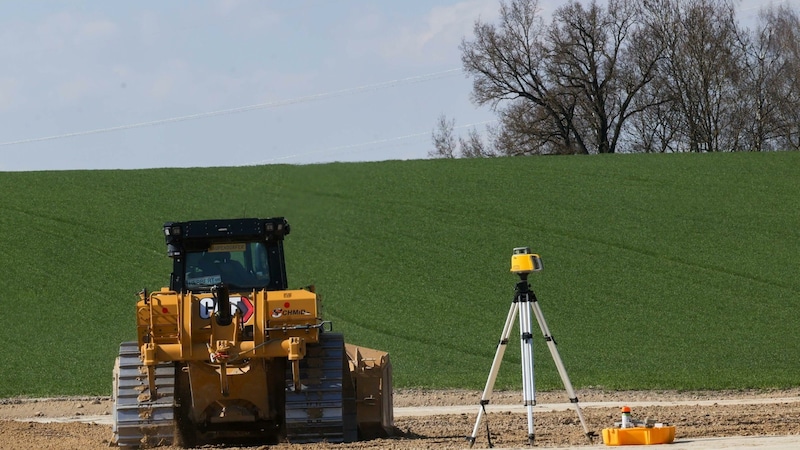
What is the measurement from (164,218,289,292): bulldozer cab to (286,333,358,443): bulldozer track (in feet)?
4.21

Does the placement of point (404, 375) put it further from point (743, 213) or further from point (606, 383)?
point (743, 213)

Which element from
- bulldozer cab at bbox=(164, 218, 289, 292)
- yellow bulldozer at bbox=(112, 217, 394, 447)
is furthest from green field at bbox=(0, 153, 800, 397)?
yellow bulldozer at bbox=(112, 217, 394, 447)

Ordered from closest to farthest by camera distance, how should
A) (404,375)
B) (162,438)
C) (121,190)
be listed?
(162,438)
(404,375)
(121,190)

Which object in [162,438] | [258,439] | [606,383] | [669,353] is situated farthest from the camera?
[669,353]

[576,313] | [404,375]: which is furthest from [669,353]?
[404,375]

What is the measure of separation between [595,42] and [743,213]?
27.5 m

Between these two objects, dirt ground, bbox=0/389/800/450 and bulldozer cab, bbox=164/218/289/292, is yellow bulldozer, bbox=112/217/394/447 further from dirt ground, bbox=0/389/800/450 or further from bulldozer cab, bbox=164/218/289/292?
dirt ground, bbox=0/389/800/450

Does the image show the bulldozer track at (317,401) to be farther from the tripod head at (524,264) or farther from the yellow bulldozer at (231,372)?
the tripod head at (524,264)

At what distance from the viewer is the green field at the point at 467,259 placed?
25500 mm

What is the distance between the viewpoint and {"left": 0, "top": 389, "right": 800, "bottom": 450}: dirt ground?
12922 millimetres

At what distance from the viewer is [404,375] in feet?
80.5

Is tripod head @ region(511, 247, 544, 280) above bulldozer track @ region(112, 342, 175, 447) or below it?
above

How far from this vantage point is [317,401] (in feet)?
40.6

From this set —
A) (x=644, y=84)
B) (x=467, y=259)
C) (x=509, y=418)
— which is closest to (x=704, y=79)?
(x=644, y=84)
